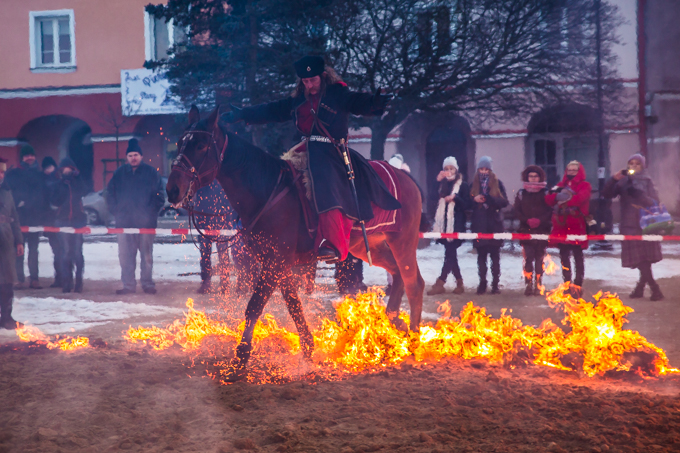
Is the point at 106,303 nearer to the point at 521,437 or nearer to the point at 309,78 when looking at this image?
the point at 309,78

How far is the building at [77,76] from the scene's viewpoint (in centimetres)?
2350

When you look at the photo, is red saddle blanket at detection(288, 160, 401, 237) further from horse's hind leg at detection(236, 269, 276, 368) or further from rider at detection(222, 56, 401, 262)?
horse's hind leg at detection(236, 269, 276, 368)

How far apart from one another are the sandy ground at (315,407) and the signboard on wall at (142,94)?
19.6 meters

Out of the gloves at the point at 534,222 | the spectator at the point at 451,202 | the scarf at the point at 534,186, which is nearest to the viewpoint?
the gloves at the point at 534,222

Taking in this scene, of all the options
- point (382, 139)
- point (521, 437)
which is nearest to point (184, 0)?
point (382, 139)

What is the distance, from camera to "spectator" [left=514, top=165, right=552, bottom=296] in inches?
385

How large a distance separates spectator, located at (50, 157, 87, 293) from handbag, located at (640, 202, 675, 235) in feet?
29.3

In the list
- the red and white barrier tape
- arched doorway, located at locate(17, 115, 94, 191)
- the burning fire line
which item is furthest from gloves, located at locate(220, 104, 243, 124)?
arched doorway, located at locate(17, 115, 94, 191)

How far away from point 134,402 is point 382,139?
554 inches

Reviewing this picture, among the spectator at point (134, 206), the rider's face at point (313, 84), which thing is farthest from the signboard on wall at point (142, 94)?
the rider's face at point (313, 84)

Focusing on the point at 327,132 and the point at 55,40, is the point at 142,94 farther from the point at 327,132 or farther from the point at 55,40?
the point at 327,132

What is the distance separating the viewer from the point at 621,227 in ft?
30.8

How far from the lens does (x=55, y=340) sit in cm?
639

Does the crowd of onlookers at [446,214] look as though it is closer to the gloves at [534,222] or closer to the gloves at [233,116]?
the gloves at [534,222]
